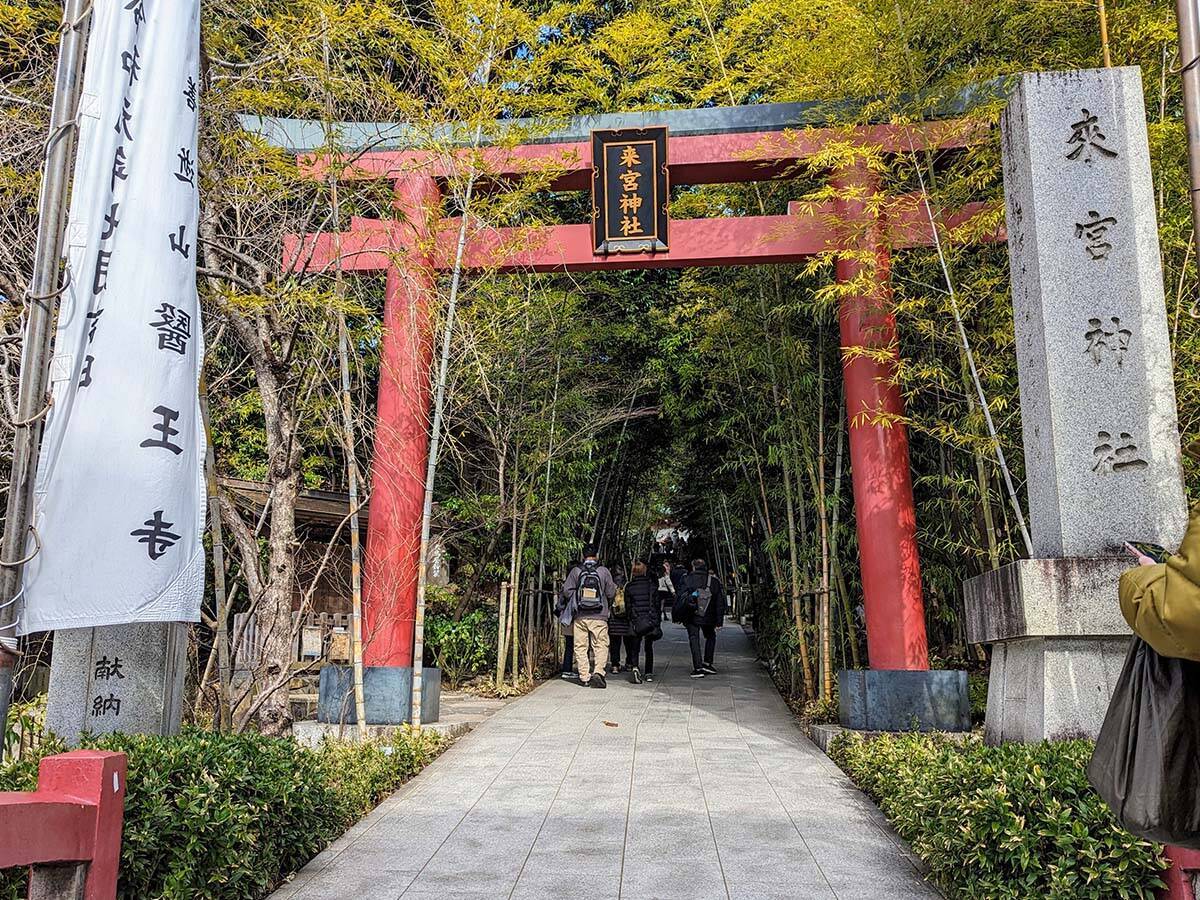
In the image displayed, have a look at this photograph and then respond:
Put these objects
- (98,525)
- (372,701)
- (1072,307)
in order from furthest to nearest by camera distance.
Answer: (372,701) → (1072,307) → (98,525)

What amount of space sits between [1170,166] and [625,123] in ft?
12.5

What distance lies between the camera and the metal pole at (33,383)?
2531mm

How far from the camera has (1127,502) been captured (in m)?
3.79

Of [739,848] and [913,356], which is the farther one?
[913,356]

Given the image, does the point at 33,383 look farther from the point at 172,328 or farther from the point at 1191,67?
the point at 1191,67

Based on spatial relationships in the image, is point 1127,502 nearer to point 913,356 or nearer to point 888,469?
point 888,469

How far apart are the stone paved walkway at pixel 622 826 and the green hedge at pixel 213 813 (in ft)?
0.63

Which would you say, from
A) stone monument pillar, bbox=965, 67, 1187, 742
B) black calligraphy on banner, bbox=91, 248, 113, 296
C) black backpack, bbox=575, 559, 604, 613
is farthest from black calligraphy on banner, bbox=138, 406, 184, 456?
black backpack, bbox=575, 559, 604, 613

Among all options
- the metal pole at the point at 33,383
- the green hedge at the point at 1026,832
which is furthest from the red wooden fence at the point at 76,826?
the green hedge at the point at 1026,832

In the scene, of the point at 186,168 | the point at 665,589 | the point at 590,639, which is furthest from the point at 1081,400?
the point at 665,589

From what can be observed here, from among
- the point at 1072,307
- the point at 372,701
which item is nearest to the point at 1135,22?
the point at 1072,307

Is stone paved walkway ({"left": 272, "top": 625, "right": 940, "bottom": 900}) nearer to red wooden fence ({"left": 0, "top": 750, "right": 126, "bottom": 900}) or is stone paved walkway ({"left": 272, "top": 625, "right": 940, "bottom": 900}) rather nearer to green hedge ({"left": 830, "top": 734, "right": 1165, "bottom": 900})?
green hedge ({"left": 830, "top": 734, "right": 1165, "bottom": 900})

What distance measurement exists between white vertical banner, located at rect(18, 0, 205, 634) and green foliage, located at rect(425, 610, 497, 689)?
710 cm

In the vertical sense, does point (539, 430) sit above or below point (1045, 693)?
above
